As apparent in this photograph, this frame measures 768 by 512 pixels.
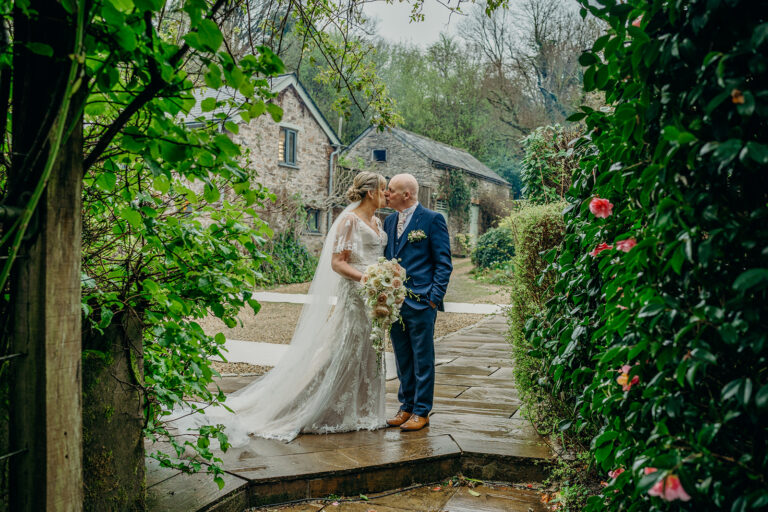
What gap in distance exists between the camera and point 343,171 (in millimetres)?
21547

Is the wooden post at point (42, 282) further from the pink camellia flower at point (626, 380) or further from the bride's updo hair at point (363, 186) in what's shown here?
the bride's updo hair at point (363, 186)

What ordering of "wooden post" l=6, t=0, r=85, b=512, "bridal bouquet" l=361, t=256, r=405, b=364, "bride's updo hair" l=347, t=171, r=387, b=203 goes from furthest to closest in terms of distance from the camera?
"bride's updo hair" l=347, t=171, r=387, b=203 → "bridal bouquet" l=361, t=256, r=405, b=364 → "wooden post" l=6, t=0, r=85, b=512

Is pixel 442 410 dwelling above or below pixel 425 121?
below

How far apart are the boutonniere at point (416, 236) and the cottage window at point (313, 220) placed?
15404 millimetres

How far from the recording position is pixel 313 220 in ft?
68.1

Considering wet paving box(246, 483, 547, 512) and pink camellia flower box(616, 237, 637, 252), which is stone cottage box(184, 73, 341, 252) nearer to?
wet paving box(246, 483, 547, 512)

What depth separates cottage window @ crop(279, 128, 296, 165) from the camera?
1958 cm

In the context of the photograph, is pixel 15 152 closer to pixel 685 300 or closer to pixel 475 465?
pixel 685 300

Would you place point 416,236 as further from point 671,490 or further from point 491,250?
point 491,250

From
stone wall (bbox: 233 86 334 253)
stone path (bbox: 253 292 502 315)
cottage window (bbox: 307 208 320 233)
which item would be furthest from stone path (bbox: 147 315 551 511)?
cottage window (bbox: 307 208 320 233)

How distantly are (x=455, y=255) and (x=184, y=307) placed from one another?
2489 centimetres

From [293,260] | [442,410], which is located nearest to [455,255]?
[293,260]

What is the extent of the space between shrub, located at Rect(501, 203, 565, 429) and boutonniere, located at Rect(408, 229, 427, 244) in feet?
2.60

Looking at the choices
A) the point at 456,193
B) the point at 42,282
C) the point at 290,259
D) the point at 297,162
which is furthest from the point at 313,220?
the point at 42,282
